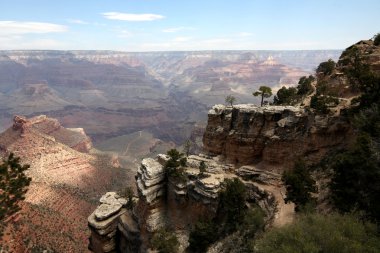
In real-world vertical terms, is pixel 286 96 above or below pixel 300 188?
above

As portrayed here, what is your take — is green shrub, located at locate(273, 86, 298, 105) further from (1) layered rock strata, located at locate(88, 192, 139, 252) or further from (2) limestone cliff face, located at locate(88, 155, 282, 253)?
(1) layered rock strata, located at locate(88, 192, 139, 252)

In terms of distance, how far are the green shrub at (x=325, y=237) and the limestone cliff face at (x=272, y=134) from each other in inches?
696

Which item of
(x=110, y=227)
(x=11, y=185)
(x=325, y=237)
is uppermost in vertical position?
(x=325, y=237)

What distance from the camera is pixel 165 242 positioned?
4131cm

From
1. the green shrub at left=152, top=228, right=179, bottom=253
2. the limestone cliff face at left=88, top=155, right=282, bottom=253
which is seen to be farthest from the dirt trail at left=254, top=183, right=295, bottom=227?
the green shrub at left=152, top=228, right=179, bottom=253

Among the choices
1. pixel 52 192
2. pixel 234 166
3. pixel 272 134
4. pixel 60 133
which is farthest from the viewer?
pixel 60 133

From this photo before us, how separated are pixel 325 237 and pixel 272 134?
23900mm

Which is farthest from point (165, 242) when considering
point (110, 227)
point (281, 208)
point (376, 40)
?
point (376, 40)

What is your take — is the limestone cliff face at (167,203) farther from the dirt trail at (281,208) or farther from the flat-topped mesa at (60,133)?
the flat-topped mesa at (60,133)

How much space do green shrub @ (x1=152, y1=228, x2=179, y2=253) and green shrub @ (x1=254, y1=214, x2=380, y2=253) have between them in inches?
642

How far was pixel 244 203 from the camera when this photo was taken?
1624 inches

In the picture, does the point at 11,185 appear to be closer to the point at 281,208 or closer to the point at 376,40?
the point at 281,208

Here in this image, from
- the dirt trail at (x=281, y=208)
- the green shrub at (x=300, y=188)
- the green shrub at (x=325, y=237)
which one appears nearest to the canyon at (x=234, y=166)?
the dirt trail at (x=281, y=208)

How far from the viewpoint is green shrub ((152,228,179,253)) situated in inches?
1612
